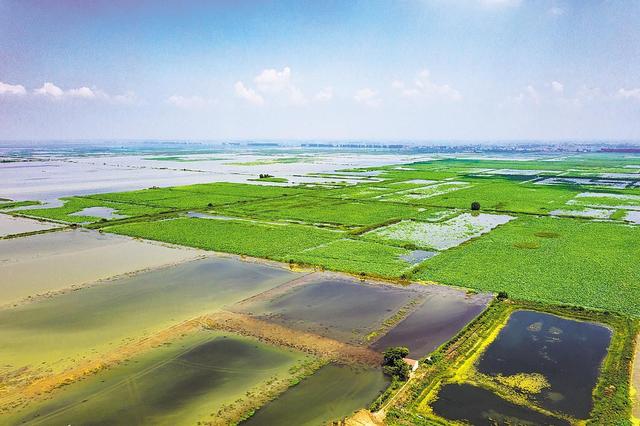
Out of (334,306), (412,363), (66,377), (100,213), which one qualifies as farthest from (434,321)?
(100,213)

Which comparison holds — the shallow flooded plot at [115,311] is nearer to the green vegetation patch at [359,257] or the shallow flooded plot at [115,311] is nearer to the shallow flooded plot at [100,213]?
the green vegetation patch at [359,257]

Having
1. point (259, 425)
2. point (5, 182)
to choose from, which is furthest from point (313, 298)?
point (5, 182)

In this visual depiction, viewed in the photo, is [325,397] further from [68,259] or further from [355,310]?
[68,259]

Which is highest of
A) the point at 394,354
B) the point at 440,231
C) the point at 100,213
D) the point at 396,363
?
the point at 100,213

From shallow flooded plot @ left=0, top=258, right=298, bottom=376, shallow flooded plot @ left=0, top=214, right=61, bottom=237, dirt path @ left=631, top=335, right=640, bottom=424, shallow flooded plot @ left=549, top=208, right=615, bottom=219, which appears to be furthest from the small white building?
shallow flooded plot @ left=549, top=208, right=615, bottom=219

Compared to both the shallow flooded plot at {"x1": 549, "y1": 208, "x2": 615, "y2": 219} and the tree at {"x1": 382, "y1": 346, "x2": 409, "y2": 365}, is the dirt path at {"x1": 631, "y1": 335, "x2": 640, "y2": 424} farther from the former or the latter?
the shallow flooded plot at {"x1": 549, "y1": 208, "x2": 615, "y2": 219}

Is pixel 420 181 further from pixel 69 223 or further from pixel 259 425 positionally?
pixel 259 425
